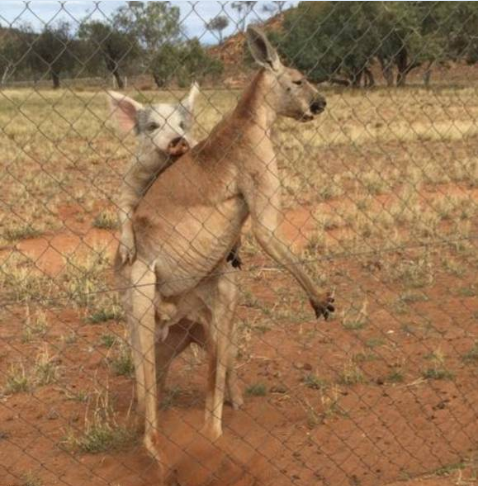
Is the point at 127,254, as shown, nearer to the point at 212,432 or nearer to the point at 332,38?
the point at 212,432

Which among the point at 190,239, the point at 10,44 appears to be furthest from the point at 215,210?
the point at 10,44

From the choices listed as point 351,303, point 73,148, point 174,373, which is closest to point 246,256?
point 351,303

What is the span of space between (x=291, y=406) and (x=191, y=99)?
2.06m

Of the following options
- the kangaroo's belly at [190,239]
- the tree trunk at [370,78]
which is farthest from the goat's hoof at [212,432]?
the tree trunk at [370,78]

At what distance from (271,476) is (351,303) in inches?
121

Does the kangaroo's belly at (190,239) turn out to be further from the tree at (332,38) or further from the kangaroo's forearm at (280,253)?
the tree at (332,38)

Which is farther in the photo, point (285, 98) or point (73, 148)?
point (73, 148)

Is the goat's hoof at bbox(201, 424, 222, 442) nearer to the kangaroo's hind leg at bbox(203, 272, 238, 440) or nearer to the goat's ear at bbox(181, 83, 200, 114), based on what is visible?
the kangaroo's hind leg at bbox(203, 272, 238, 440)

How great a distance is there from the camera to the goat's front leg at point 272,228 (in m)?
4.45

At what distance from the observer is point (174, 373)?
610cm

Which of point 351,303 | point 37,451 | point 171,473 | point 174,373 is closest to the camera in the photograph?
point 171,473

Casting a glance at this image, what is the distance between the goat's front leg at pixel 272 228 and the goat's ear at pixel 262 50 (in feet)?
2.06

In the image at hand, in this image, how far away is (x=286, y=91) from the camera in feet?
15.4

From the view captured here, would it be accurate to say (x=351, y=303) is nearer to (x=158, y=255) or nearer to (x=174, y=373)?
(x=174, y=373)
